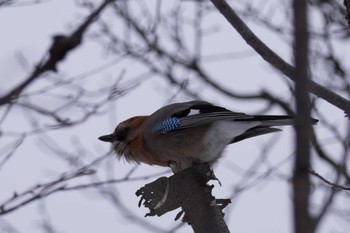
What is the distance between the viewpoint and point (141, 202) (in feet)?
8.67

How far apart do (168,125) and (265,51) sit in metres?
2.05

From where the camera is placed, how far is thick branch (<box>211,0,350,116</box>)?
223 centimetres

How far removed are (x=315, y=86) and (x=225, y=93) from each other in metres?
5.12

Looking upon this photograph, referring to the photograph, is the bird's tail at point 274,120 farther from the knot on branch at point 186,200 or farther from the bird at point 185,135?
the knot on branch at point 186,200

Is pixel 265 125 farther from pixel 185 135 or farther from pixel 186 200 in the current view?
pixel 186 200

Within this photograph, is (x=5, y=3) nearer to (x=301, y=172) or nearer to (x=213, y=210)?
(x=213, y=210)

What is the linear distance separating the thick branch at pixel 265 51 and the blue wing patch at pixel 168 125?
2.01 meters

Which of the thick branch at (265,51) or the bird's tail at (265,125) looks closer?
the thick branch at (265,51)

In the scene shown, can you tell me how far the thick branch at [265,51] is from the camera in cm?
223

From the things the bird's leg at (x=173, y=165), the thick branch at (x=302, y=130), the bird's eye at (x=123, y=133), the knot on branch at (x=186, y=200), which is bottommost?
the thick branch at (x=302, y=130)

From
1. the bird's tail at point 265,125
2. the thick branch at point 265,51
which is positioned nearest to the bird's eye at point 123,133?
the bird's tail at point 265,125

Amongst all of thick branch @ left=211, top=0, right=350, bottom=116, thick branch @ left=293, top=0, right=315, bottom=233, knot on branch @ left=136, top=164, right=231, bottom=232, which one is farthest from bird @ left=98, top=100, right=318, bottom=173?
thick branch @ left=293, top=0, right=315, bottom=233

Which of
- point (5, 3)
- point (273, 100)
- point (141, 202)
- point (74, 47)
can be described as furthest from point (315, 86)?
point (273, 100)

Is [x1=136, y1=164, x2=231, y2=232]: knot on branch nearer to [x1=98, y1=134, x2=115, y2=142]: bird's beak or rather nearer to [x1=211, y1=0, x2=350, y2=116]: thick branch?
[x1=211, y1=0, x2=350, y2=116]: thick branch
